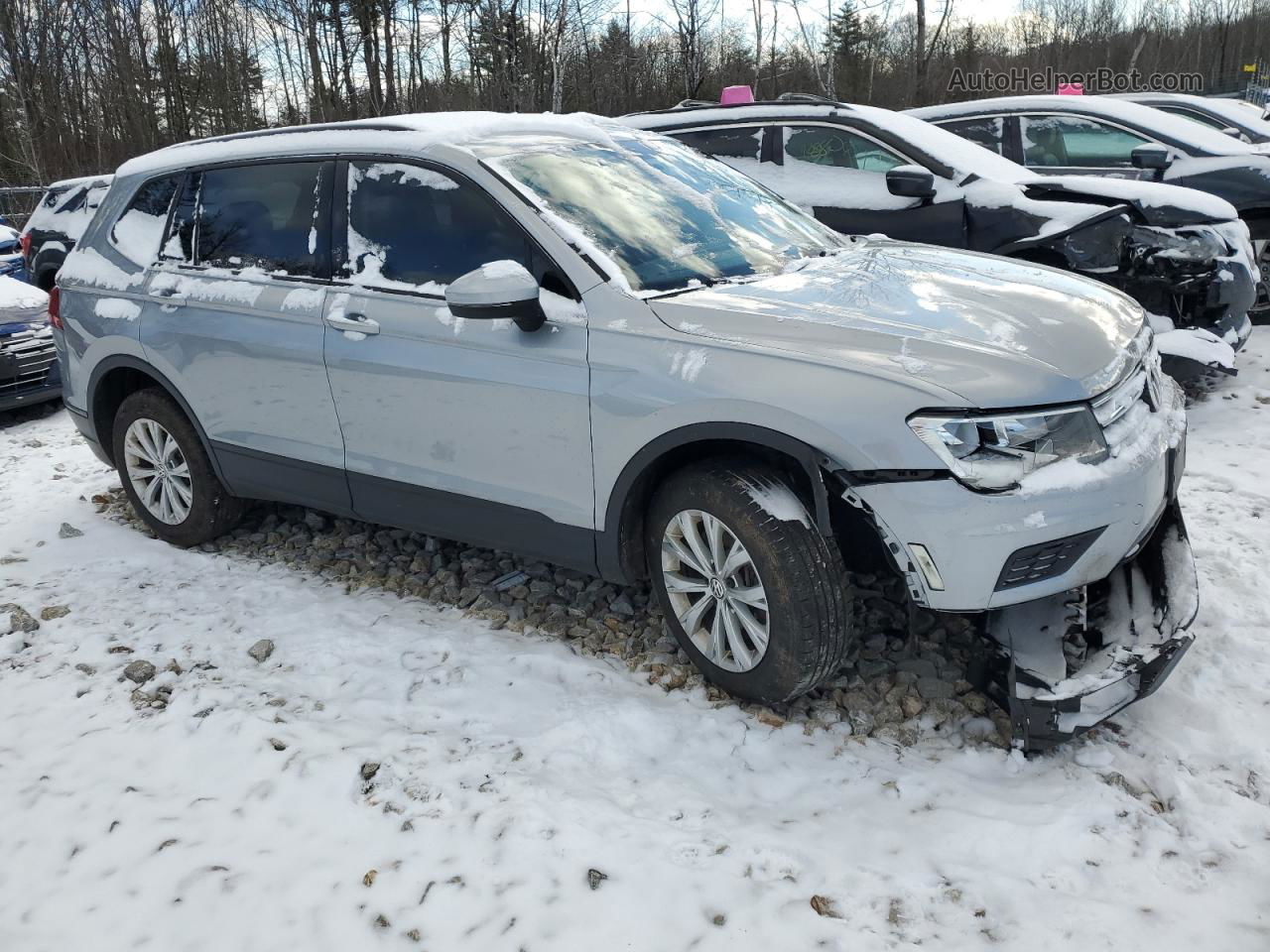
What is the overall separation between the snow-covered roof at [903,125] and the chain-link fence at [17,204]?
51.2ft

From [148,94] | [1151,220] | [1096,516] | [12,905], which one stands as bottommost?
[12,905]

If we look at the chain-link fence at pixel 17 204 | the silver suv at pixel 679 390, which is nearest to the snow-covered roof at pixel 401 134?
the silver suv at pixel 679 390

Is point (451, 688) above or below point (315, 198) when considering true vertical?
below

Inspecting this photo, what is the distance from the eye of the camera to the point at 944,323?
277 centimetres

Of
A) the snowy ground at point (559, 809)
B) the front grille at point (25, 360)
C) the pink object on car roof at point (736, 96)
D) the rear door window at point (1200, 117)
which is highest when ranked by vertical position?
the pink object on car roof at point (736, 96)

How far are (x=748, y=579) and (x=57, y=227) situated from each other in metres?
11.0

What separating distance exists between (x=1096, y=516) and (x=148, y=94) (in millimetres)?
30098

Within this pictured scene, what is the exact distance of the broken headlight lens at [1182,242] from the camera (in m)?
5.47

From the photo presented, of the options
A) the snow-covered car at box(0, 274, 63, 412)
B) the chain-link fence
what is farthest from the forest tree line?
the snow-covered car at box(0, 274, 63, 412)

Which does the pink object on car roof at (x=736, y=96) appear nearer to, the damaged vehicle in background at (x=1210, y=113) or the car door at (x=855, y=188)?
the car door at (x=855, y=188)

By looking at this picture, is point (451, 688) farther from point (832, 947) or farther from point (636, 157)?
point (636, 157)

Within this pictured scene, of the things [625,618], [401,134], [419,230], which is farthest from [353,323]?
[625,618]

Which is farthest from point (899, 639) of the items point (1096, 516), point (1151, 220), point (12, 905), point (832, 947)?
point (1151, 220)

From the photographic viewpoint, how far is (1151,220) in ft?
18.6
